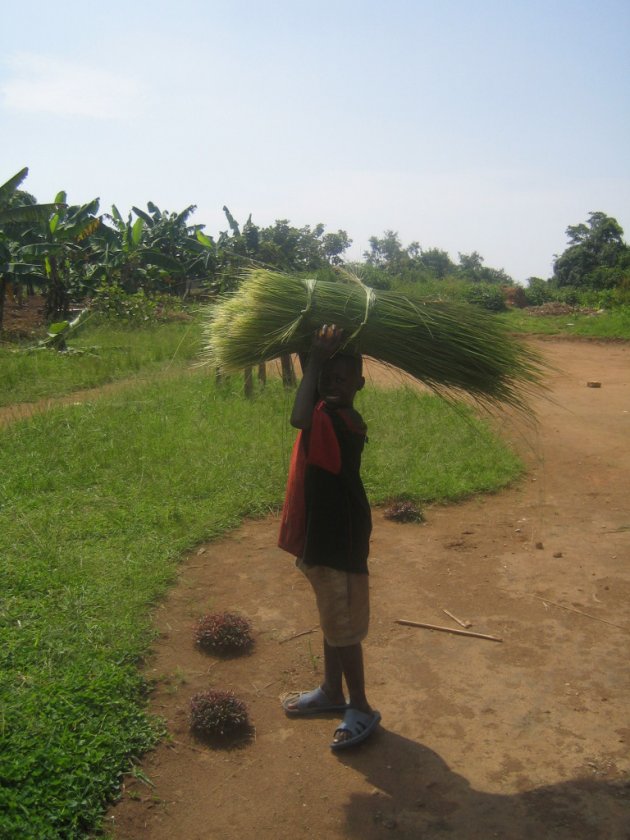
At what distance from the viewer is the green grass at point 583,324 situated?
15.1 metres

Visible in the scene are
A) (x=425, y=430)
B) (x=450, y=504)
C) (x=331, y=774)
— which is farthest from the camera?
(x=425, y=430)

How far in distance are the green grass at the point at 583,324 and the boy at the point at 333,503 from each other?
11878mm

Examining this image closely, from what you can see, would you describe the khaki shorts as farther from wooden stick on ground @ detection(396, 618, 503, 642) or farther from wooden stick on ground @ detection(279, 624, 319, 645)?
wooden stick on ground @ detection(396, 618, 503, 642)

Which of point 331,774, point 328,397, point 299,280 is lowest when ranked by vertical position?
point 331,774

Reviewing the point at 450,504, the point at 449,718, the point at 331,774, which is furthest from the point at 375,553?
the point at 331,774

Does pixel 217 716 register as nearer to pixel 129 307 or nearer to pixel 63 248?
pixel 129 307

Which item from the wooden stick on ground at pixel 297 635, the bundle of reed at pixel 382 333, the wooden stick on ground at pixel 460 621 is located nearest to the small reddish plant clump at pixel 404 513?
the wooden stick on ground at pixel 460 621

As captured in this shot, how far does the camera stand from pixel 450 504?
5930 mm

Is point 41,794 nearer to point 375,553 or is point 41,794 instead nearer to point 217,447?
point 375,553

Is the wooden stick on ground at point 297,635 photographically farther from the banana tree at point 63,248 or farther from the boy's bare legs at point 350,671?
the banana tree at point 63,248

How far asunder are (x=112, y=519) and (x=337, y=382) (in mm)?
2638

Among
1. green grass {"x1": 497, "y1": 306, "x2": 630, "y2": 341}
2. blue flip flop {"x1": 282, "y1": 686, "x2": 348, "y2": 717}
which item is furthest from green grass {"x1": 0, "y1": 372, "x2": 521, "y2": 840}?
green grass {"x1": 497, "y1": 306, "x2": 630, "y2": 341}

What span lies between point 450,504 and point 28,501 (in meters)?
2.94

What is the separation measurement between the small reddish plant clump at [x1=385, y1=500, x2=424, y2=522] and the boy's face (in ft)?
8.91
